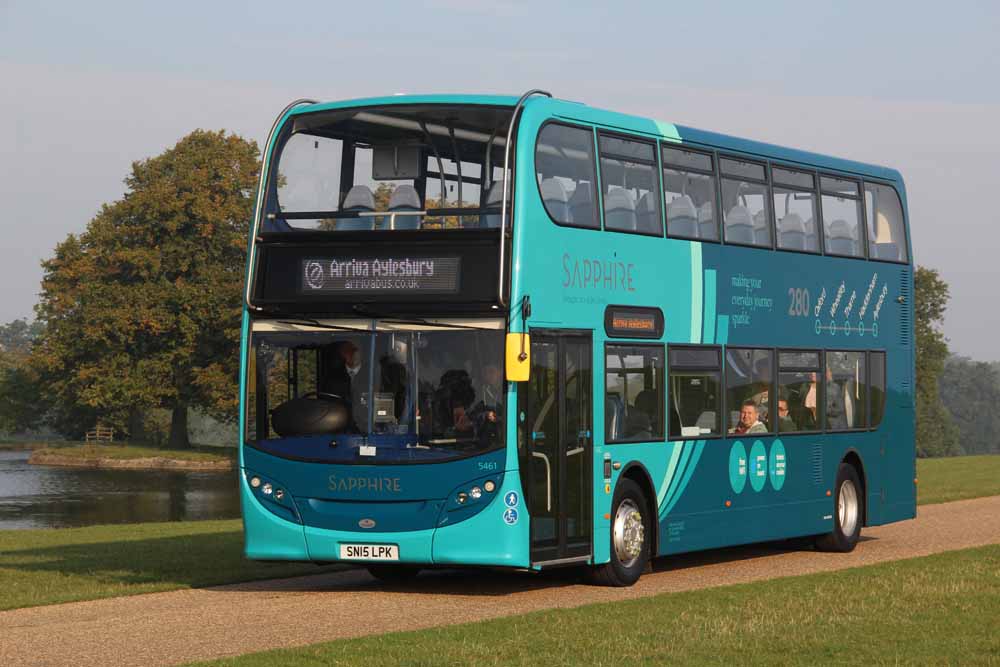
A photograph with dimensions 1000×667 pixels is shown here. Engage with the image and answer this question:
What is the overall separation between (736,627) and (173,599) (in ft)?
18.9

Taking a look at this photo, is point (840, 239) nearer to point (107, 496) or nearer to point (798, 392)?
point (798, 392)

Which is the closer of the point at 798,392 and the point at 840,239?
the point at 798,392

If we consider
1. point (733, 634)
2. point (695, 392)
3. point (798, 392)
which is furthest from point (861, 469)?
point (733, 634)

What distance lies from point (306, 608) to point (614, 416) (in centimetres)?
377

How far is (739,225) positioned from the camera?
19.3 metres

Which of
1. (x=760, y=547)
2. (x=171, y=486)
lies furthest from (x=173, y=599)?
(x=171, y=486)

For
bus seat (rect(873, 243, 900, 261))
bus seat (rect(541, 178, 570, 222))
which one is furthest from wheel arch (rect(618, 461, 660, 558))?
bus seat (rect(873, 243, 900, 261))

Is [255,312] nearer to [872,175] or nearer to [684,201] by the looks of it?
[684,201]

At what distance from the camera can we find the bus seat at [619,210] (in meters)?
A: 16.9

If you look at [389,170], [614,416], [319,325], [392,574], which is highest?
[389,170]

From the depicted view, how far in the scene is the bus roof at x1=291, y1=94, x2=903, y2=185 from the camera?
16.1 metres

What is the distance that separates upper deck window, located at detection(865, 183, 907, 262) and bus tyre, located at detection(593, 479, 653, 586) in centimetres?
660

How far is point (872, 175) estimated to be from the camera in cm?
2270

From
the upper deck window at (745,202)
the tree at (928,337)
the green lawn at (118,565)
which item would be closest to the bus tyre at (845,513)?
the upper deck window at (745,202)
